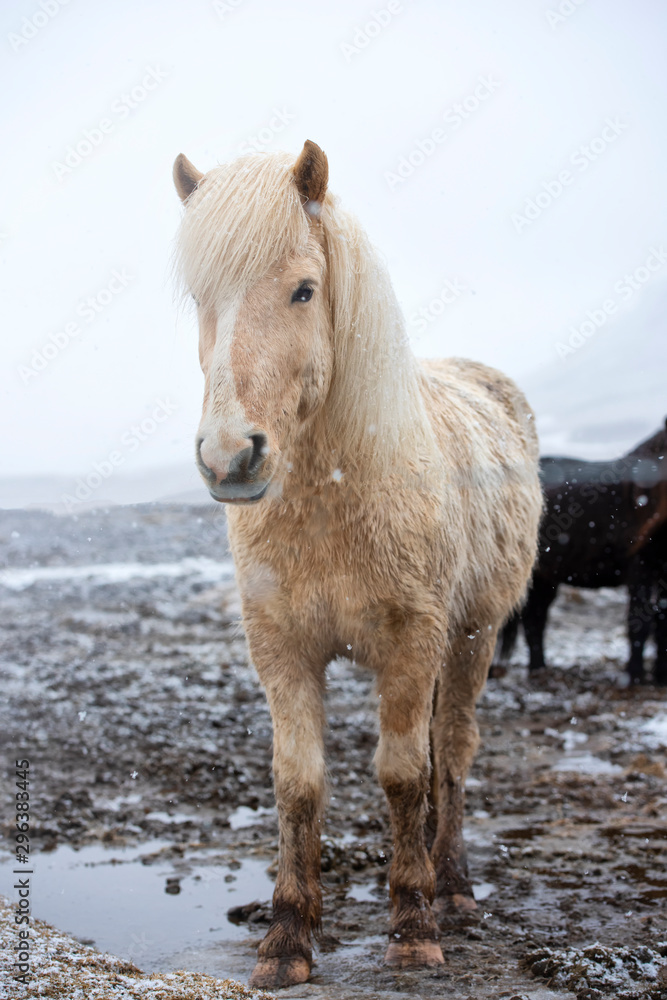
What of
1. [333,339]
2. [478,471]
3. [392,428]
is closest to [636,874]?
[478,471]

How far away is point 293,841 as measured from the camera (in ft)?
9.04

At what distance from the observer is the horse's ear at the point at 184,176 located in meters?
2.62

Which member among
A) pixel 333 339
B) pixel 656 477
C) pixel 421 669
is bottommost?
pixel 421 669

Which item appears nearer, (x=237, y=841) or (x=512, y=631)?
(x=237, y=841)

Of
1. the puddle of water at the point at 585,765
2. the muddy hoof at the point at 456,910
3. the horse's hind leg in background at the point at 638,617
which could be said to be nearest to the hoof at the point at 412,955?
the muddy hoof at the point at 456,910

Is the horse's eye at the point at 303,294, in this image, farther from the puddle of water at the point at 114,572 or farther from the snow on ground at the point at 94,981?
the puddle of water at the point at 114,572

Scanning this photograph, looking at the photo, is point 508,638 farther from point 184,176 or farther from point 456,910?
point 184,176

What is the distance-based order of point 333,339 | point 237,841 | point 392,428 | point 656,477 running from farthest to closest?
1. point 656,477
2. point 237,841
3. point 392,428
4. point 333,339

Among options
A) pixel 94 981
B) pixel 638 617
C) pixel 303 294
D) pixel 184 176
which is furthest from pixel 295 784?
pixel 638 617

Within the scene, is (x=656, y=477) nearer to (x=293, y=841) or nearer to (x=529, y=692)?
(x=529, y=692)

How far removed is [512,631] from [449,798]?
15.8 feet

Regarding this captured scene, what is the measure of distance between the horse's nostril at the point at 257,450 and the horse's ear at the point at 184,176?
3.14 feet

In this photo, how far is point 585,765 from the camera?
5.11 metres

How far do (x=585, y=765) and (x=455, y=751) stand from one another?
191 centimetres
